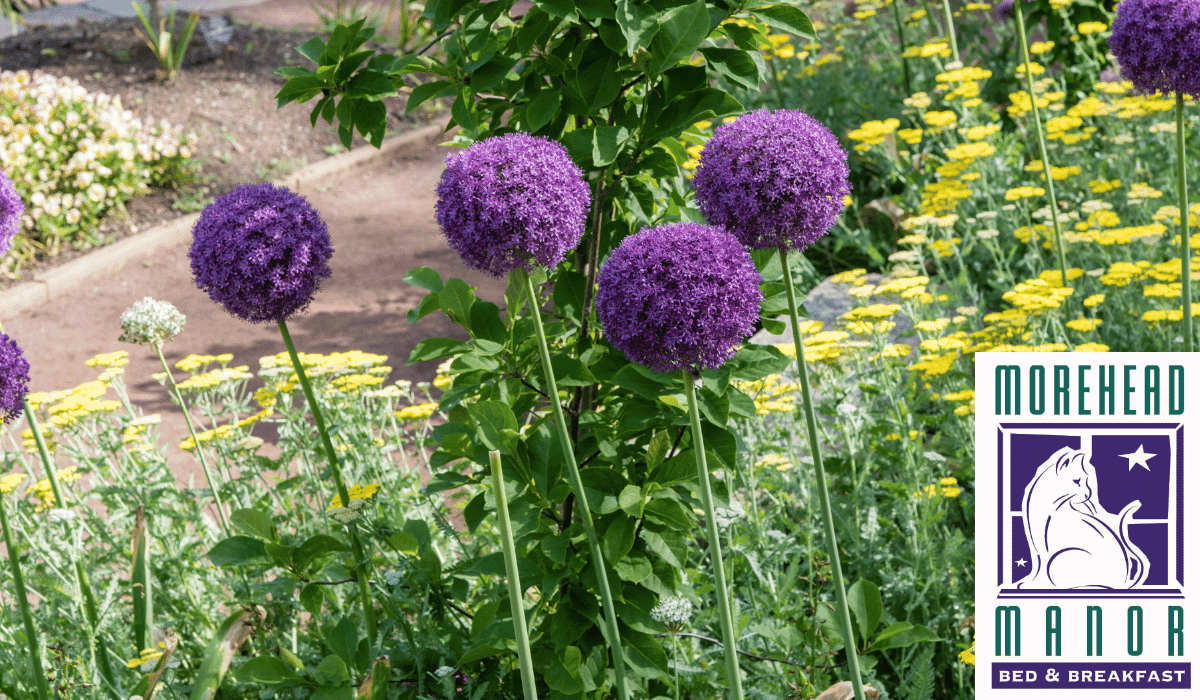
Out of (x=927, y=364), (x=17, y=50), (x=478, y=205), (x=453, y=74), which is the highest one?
(x=17, y=50)

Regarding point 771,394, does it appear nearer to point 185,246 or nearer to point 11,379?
point 11,379

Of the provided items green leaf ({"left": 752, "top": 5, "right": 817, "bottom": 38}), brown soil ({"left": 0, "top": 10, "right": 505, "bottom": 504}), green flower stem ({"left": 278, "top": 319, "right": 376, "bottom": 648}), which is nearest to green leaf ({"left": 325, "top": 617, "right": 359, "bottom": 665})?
green flower stem ({"left": 278, "top": 319, "right": 376, "bottom": 648})

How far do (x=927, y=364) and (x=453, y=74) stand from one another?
167 centimetres

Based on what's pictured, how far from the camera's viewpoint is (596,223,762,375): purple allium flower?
1447 millimetres

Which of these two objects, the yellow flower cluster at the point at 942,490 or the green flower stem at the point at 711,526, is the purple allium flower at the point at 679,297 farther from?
the yellow flower cluster at the point at 942,490

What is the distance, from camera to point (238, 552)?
2119 mm

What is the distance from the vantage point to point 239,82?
10.2 metres

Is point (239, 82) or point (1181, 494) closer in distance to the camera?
point (1181, 494)

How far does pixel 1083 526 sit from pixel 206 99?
32.2 feet

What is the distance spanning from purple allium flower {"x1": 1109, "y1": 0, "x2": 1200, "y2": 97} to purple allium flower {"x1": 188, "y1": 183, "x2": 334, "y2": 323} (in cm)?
195

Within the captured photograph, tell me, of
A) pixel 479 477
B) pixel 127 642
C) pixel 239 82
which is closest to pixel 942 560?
pixel 479 477

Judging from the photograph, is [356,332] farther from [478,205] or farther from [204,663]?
[478,205]

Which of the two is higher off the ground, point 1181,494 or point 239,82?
point 239,82

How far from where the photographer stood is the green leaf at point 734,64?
1.89 m
